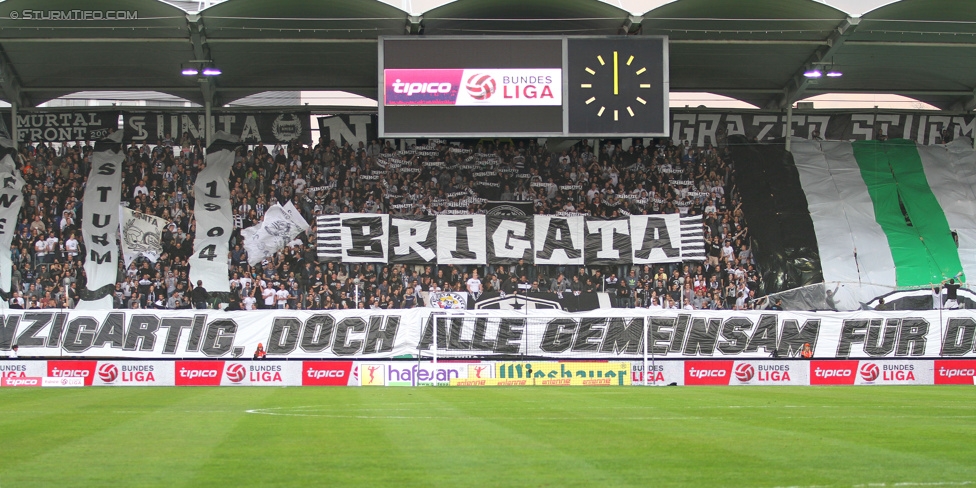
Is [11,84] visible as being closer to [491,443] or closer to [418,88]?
[418,88]

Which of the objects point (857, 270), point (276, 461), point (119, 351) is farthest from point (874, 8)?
point (276, 461)

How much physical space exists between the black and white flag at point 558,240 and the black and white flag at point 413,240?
13.2ft

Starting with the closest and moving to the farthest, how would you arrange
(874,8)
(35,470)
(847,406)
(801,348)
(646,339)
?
(35,470) < (847,406) < (646,339) < (801,348) < (874,8)

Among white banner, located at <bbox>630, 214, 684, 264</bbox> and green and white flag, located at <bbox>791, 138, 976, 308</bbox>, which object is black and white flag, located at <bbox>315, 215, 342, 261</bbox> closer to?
white banner, located at <bbox>630, 214, 684, 264</bbox>

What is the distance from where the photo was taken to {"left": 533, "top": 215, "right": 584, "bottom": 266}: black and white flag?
3919cm

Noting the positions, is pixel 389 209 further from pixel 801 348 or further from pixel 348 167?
pixel 801 348

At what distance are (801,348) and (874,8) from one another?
12358 millimetres

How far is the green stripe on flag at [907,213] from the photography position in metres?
39.6

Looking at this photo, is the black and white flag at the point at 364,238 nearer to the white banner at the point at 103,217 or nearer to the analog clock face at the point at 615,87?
the white banner at the point at 103,217

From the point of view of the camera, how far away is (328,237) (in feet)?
127

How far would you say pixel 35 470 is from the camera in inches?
385

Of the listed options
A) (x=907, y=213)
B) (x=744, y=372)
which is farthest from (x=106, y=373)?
(x=907, y=213)

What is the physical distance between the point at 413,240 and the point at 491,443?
27.6 metres

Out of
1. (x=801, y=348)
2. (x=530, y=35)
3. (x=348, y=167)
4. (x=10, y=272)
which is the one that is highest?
(x=530, y=35)
